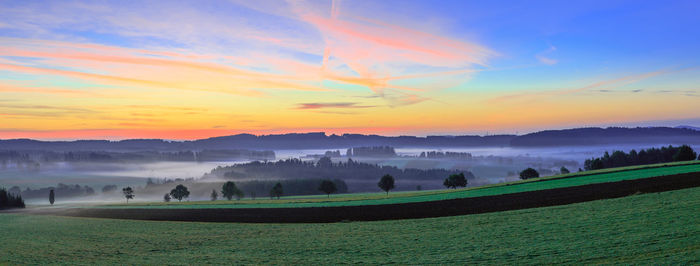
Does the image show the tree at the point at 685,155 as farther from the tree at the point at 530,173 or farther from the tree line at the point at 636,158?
the tree at the point at 530,173

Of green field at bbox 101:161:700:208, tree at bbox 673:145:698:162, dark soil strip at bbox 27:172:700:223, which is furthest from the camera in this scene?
tree at bbox 673:145:698:162

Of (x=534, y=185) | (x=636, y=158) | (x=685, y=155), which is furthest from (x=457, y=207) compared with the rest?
(x=636, y=158)

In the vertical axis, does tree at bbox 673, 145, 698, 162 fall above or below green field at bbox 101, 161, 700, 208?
above

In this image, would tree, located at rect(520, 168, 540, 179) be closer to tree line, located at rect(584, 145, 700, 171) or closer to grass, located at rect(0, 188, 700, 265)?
tree line, located at rect(584, 145, 700, 171)

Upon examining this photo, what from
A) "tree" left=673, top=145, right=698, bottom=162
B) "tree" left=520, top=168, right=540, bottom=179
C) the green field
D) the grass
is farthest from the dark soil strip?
"tree" left=673, top=145, right=698, bottom=162

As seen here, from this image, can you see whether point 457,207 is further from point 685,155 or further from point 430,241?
point 685,155

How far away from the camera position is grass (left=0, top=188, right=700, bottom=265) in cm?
2069

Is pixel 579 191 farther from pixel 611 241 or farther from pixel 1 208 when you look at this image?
pixel 1 208

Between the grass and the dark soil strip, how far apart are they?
193 inches

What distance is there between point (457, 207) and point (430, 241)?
2006 centimetres

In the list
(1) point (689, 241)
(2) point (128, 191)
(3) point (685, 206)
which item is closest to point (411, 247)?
(1) point (689, 241)

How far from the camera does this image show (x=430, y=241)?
90.7 feet

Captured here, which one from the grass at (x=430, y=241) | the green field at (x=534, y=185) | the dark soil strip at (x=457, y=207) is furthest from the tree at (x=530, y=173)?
the grass at (x=430, y=241)

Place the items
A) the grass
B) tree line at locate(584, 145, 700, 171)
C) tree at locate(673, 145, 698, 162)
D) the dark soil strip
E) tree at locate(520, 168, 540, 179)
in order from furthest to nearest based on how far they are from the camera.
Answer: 1. tree line at locate(584, 145, 700, 171)
2. tree at locate(520, 168, 540, 179)
3. tree at locate(673, 145, 698, 162)
4. the dark soil strip
5. the grass
